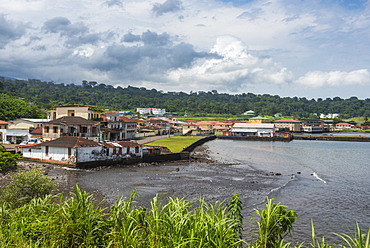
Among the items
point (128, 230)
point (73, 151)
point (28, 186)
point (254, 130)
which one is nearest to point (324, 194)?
point (28, 186)

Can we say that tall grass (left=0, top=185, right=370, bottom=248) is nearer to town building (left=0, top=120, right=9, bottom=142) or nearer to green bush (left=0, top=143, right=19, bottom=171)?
green bush (left=0, top=143, right=19, bottom=171)

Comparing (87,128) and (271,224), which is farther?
(87,128)

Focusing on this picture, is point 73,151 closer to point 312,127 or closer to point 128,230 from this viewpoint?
point 128,230

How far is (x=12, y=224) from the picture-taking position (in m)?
10.0

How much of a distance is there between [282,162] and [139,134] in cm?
4008

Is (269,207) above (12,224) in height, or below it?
above

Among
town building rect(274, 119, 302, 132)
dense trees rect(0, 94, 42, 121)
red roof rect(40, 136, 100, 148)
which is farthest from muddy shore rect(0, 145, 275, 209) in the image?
town building rect(274, 119, 302, 132)

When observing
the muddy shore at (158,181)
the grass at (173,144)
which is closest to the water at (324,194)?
the muddy shore at (158,181)

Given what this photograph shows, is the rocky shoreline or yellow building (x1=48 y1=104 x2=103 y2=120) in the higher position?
yellow building (x1=48 y1=104 x2=103 y2=120)

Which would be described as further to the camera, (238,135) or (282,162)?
(238,135)

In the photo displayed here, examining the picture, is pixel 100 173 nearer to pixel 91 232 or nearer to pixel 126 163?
pixel 126 163

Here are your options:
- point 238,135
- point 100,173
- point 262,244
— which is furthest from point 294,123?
point 262,244

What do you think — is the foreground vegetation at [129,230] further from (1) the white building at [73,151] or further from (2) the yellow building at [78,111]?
(2) the yellow building at [78,111]

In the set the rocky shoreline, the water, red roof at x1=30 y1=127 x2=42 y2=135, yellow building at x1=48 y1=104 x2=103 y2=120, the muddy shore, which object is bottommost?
the water
